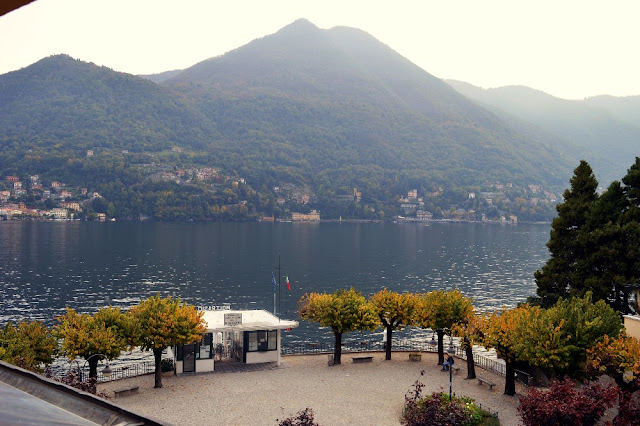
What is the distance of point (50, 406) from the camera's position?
240cm

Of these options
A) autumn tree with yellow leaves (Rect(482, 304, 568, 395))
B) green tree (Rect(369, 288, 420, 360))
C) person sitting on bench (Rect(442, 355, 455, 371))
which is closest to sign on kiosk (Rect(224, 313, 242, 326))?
green tree (Rect(369, 288, 420, 360))

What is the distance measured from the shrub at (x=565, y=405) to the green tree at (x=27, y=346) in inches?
898

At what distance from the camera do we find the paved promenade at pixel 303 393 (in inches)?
988

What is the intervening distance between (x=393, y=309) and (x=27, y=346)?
2179cm

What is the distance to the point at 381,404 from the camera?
2712cm

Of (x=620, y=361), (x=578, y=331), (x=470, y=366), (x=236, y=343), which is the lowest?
(x=470, y=366)

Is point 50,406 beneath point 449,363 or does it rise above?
above

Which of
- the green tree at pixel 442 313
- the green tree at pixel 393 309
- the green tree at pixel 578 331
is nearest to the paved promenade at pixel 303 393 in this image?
the green tree at pixel 442 313

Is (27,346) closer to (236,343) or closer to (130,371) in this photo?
(236,343)

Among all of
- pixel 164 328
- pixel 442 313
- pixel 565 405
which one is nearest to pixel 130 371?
pixel 164 328

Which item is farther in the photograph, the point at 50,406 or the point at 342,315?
→ the point at 342,315

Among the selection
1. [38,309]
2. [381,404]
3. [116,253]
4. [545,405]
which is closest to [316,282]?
[38,309]

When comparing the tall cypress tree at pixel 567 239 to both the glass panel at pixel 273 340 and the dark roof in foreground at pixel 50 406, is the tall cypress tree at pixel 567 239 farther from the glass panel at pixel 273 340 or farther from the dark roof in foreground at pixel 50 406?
the dark roof in foreground at pixel 50 406

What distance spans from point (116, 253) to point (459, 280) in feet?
243
